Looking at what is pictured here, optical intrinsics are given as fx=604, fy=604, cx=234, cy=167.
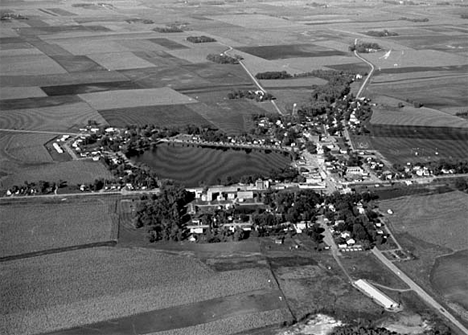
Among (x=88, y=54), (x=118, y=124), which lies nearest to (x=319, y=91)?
(x=118, y=124)

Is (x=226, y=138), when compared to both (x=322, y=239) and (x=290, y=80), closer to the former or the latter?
(x=322, y=239)

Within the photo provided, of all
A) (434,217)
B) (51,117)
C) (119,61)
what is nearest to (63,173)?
(51,117)

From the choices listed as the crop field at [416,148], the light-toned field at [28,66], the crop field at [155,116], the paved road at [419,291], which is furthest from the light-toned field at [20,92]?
the paved road at [419,291]

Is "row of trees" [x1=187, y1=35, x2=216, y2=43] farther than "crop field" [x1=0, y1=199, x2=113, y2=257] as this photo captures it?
Yes

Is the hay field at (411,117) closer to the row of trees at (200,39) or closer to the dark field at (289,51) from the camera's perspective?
the dark field at (289,51)

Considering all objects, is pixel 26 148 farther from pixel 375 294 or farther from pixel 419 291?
pixel 419 291

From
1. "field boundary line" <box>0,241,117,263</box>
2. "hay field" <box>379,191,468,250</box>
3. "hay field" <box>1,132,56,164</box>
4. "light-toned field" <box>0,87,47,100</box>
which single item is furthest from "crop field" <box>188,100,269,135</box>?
"field boundary line" <box>0,241,117,263</box>

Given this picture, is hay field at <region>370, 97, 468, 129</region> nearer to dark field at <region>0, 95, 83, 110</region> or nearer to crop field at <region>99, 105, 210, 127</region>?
crop field at <region>99, 105, 210, 127</region>
